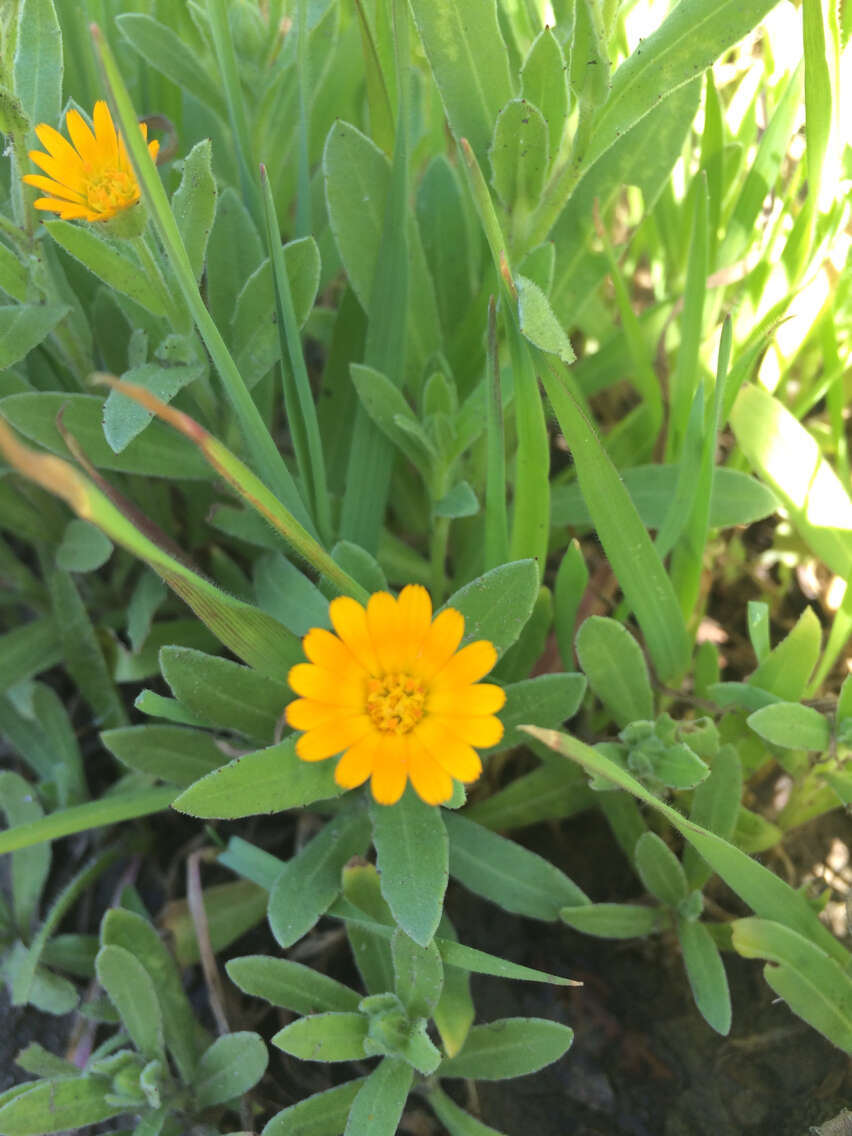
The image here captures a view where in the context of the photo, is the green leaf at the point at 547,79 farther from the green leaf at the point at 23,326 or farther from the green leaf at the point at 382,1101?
the green leaf at the point at 382,1101

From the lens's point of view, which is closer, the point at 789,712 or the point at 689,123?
the point at 789,712

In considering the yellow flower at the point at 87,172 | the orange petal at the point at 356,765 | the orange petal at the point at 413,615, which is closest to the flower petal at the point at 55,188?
the yellow flower at the point at 87,172

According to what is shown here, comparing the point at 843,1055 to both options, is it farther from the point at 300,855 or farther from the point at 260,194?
the point at 260,194

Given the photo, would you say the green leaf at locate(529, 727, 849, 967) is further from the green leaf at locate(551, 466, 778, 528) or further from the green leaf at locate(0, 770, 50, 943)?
the green leaf at locate(0, 770, 50, 943)

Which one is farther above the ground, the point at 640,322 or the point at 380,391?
the point at 640,322

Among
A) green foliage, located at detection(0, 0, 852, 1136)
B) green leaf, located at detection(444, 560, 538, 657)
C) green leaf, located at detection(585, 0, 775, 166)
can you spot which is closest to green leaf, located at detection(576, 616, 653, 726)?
green foliage, located at detection(0, 0, 852, 1136)

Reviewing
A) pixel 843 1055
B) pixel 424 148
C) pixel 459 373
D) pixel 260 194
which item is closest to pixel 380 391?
pixel 459 373
